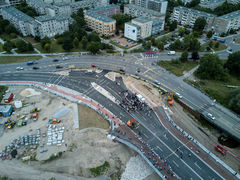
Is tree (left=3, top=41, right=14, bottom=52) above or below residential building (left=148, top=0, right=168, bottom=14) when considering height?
below

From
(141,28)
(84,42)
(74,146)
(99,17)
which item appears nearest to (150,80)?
(74,146)

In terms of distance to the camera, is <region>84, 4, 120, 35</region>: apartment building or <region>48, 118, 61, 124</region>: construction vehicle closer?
<region>48, 118, 61, 124</region>: construction vehicle

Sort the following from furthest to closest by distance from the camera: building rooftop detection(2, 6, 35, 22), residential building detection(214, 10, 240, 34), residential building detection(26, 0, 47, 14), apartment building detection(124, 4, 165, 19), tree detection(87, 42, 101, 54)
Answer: residential building detection(26, 0, 47, 14)
apartment building detection(124, 4, 165, 19)
residential building detection(214, 10, 240, 34)
building rooftop detection(2, 6, 35, 22)
tree detection(87, 42, 101, 54)

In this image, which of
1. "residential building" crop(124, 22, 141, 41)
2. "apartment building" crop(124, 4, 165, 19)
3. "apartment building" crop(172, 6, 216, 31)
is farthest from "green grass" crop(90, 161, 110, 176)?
"apartment building" crop(172, 6, 216, 31)

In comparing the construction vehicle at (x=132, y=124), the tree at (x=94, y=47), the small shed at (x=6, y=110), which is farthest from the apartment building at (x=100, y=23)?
the construction vehicle at (x=132, y=124)

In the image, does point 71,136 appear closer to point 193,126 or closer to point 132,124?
point 132,124

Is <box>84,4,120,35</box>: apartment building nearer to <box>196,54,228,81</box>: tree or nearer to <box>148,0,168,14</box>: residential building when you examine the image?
<box>148,0,168,14</box>: residential building
